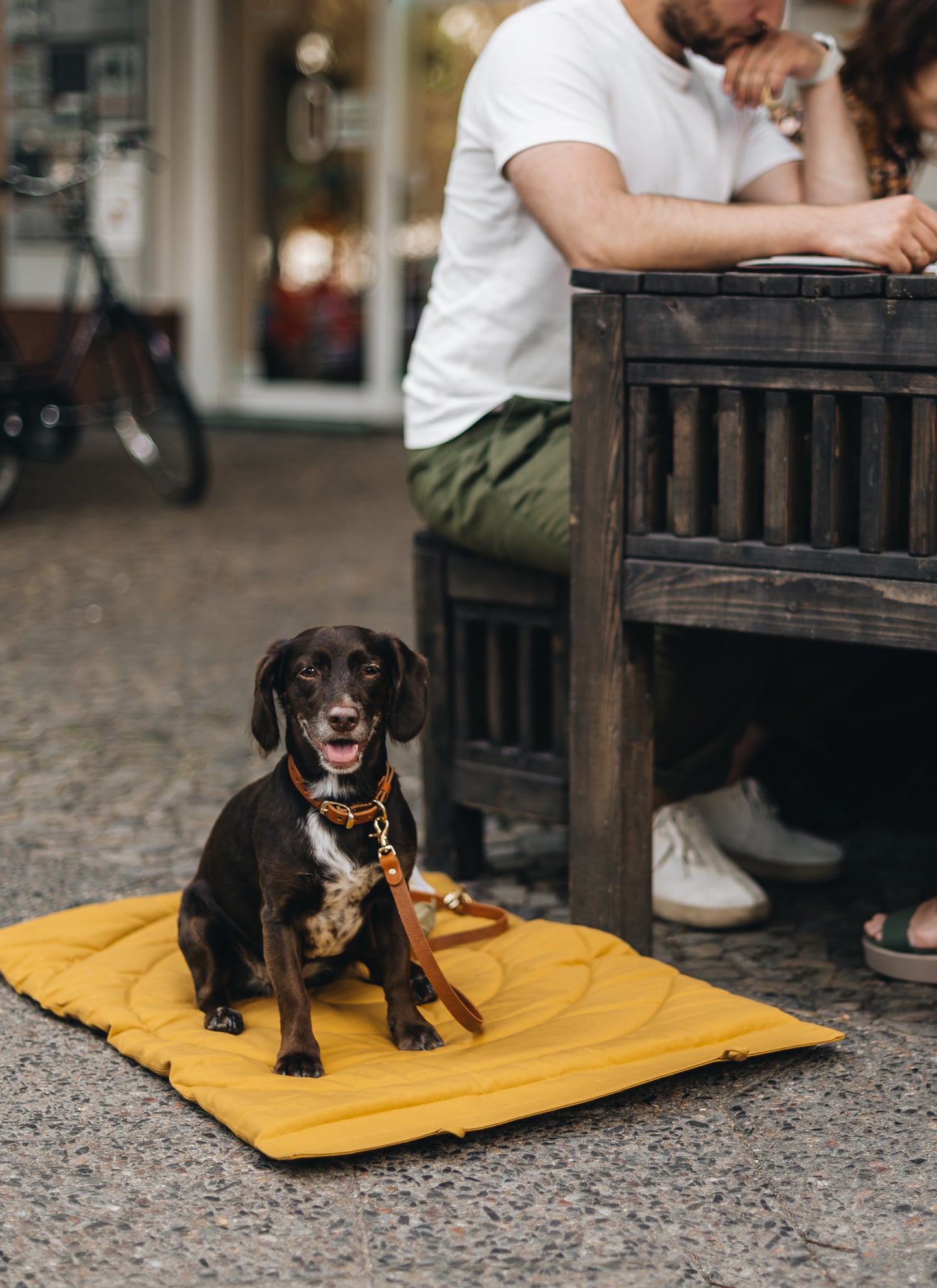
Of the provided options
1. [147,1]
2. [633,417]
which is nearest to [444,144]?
[147,1]

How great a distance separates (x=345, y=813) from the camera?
221 cm

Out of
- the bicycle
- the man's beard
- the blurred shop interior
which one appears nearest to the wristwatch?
the man's beard

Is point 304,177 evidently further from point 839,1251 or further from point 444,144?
point 839,1251

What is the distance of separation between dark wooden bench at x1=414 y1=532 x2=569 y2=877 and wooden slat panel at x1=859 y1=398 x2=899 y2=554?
0.70 meters

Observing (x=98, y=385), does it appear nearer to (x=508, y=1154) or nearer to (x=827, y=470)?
(x=827, y=470)

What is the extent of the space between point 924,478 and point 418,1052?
105 cm

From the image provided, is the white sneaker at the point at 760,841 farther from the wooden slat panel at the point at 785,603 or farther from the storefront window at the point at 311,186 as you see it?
the storefront window at the point at 311,186

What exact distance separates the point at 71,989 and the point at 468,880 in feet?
3.01

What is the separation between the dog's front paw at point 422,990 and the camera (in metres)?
2.49

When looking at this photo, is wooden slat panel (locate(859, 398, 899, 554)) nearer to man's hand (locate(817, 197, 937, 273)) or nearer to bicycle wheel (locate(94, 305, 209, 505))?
man's hand (locate(817, 197, 937, 273))

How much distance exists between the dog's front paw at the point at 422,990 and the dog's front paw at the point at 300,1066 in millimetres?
326

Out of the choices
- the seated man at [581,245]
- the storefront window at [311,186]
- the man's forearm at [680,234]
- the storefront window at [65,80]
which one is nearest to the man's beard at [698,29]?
the seated man at [581,245]

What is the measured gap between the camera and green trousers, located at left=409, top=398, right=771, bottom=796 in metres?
2.75

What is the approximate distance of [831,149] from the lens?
10.3ft
